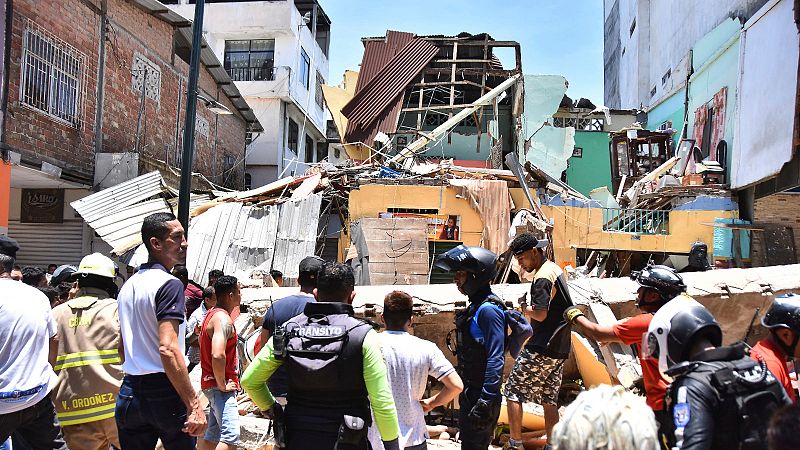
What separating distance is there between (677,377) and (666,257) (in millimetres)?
16558

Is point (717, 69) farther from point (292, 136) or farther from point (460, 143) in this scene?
point (292, 136)

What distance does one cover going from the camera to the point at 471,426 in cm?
398

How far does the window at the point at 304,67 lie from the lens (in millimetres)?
26259

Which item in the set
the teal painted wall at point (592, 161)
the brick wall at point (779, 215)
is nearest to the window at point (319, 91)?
the teal painted wall at point (592, 161)

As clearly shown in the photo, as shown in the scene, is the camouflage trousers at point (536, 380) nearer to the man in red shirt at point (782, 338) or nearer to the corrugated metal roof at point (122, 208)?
the man in red shirt at point (782, 338)

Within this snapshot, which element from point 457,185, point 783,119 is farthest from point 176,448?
point 783,119

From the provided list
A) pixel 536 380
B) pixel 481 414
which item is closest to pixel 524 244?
pixel 536 380

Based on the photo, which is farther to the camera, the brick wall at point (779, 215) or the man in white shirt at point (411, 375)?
the brick wall at point (779, 215)

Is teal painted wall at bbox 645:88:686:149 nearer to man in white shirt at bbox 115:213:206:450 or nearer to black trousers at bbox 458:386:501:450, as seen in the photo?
black trousers at bbox 458:386:501:450

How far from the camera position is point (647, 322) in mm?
3725

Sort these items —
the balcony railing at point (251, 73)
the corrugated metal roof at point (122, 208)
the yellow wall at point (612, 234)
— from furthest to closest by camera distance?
the balcony railing at point (251, 73) < the yellow wall at point (612, 234) < the corrugated metal roof at point (122, 208)

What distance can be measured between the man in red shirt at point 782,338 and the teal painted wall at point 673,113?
73.0 feet

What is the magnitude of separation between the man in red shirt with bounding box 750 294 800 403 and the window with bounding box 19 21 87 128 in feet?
39.5

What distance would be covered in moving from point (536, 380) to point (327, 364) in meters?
2.65
